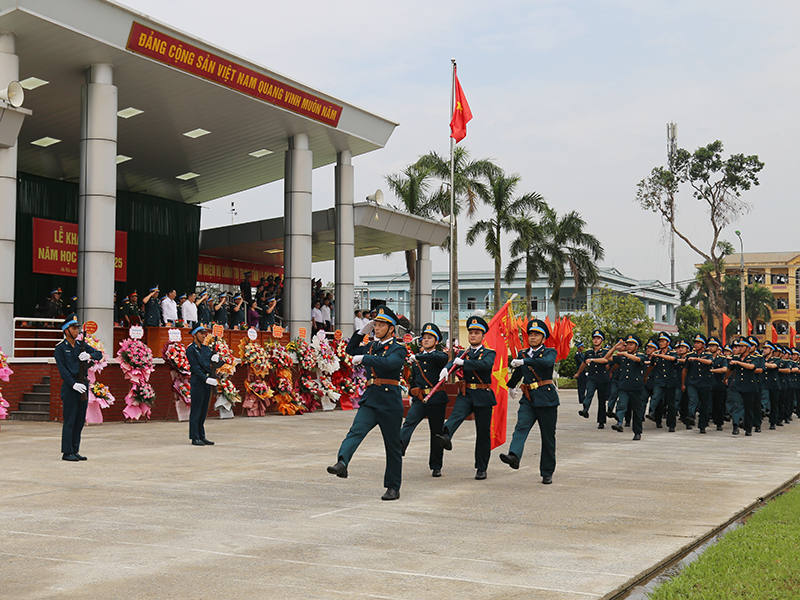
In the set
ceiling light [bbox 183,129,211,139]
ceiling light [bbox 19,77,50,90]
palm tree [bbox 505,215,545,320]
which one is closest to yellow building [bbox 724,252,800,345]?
palm tree [bbox 505,215,545,320]

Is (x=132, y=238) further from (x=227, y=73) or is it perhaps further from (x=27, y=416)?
(x=27, y=416)

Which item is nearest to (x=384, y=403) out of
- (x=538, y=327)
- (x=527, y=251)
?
(x=538, y=327)

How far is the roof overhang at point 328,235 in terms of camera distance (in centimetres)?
2747

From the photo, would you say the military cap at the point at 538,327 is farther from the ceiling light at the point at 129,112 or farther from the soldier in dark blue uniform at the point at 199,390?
the ceiling light at the point at 129,112

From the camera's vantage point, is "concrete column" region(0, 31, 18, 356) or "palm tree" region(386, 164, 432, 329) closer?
"concrete column" region(0, 31, 18, 356)

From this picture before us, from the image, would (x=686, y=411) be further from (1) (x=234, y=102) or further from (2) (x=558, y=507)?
(1) (x=234, y=102)

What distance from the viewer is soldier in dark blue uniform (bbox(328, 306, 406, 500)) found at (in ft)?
27.1

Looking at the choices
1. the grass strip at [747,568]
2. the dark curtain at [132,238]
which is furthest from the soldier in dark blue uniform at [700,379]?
Result: the dark curtain at [132,238]

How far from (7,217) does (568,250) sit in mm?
35639

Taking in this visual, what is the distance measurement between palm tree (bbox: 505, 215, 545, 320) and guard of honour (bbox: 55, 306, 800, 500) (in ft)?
72.7

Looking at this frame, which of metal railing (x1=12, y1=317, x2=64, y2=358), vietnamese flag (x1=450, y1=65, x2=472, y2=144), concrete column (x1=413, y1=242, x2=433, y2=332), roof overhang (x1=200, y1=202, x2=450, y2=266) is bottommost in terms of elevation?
metal railing (x1=12, y1=317, x2=64, y2=358)

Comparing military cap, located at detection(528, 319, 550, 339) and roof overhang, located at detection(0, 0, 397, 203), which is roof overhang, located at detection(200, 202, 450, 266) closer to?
roof overhang, located at detection(0, 0, 397, 203)

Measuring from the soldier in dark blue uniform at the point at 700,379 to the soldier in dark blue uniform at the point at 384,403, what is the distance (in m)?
10.4

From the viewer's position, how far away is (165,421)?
17578 mm
